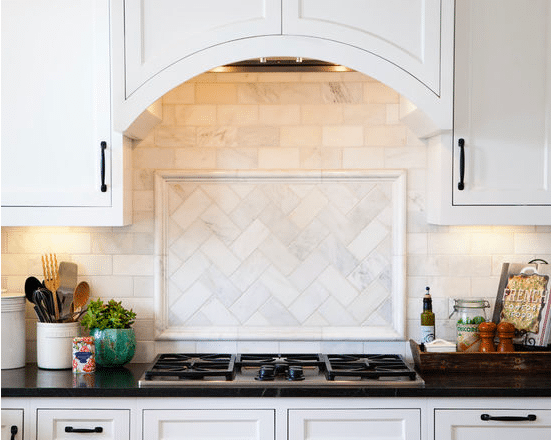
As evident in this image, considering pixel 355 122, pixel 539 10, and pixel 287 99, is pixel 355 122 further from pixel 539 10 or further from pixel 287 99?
pixel 539 10

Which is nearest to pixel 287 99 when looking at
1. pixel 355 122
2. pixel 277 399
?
pixel 355 122

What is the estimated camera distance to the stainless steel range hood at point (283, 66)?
3055mm

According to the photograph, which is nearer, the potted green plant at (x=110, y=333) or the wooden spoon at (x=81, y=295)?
the potted green plant at (x=110, y=333)

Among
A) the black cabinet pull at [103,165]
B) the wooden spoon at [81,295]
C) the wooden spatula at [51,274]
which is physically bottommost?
the wooden spoon at [81,295]

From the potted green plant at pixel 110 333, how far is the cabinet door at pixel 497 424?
1318mm

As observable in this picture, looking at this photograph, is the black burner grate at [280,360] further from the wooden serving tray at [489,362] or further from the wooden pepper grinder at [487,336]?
the wooden pepper grinder at [487,336]

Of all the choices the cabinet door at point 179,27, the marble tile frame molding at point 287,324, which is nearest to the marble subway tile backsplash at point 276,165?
the marble tile frame molding at point 287,324

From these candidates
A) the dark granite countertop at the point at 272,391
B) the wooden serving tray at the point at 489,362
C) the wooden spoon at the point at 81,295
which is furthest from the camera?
the wooden spoon at the point at 81,295

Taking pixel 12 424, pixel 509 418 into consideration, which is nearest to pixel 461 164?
pixel 509 418

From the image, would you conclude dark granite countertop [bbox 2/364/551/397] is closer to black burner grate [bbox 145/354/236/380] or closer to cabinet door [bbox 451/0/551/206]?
black burner grate [bbox 145/354/236/380]

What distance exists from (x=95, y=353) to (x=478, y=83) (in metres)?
1.94

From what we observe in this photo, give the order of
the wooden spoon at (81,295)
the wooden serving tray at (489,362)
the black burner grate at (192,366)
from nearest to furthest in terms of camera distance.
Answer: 1. the black burner grate at (192,366)
2. the wooden serving tray at (489,362)
3. the wooden spoon at (81,295)

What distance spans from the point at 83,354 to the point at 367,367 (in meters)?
1.17

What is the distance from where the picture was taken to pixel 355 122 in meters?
3.25
